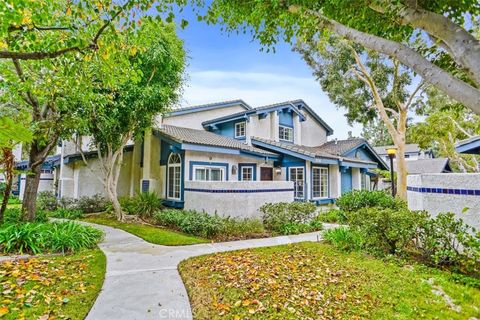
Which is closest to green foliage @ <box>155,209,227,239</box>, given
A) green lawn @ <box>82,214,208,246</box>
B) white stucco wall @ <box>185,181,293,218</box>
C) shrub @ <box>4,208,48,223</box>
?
green lawn @ <box>82,214,208,246</box>

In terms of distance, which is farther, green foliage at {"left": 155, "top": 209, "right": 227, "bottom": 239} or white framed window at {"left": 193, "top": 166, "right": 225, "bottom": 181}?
white framed window at {"left": 193, "top": 166, "right": 225, "bottom": 181}

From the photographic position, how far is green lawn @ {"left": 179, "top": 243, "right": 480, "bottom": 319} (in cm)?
379

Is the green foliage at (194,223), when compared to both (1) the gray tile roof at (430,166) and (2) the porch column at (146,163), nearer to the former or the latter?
(2) the porch column at (146,163)

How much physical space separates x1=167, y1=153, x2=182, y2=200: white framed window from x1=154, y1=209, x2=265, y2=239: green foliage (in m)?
3.21

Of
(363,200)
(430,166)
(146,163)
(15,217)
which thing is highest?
(430,166)

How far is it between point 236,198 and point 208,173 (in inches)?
146

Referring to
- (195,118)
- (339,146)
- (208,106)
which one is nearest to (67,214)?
(195,118)

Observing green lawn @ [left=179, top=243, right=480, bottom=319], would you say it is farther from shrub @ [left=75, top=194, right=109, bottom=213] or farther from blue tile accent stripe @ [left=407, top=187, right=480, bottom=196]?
shrub @ [left=75, top=194, right=109, bottom=213]

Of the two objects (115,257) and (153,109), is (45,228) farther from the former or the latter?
(153,109)

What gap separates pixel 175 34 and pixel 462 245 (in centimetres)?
1248

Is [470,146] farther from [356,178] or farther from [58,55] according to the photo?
[356,178]

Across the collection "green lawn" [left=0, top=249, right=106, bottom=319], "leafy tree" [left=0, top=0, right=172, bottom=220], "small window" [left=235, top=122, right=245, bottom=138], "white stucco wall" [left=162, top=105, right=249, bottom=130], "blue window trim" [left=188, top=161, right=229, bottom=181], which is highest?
"white stucco wall" [left=162, top=105, right=249, bottom=130]

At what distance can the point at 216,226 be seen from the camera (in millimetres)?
8938

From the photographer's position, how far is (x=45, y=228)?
720 centimetres
